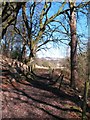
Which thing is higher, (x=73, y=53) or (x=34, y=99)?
(x=73, y=53)

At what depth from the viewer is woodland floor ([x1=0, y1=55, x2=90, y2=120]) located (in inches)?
363

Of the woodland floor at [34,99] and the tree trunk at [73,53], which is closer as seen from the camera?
the woodland floor at [34,99]

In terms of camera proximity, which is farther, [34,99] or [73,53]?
[73,53]

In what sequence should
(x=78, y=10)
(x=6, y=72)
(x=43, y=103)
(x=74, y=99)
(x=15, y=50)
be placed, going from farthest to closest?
(x=15, y=50) < (x=78, y=10) < (x=6, y=72) < (x=74, y=99) < (x=43, y=103)

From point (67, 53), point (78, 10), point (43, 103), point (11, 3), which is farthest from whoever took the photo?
point (67, 53)

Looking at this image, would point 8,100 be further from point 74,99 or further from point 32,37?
point 32,37

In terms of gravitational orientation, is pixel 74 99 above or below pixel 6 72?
below

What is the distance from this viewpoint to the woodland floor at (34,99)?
9.22 m

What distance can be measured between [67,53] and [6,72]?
685 cm

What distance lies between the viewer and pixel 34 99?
35.2 ft

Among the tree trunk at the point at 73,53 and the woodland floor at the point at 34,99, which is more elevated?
the tree trunk at the point at 73,53

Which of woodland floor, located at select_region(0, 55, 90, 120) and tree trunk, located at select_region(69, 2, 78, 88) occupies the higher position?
tree trunk, located at select_region(69, 2, 78, 88)

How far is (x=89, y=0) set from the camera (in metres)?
14.9

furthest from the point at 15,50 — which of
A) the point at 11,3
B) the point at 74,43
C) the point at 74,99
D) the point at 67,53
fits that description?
the point at 11,3
